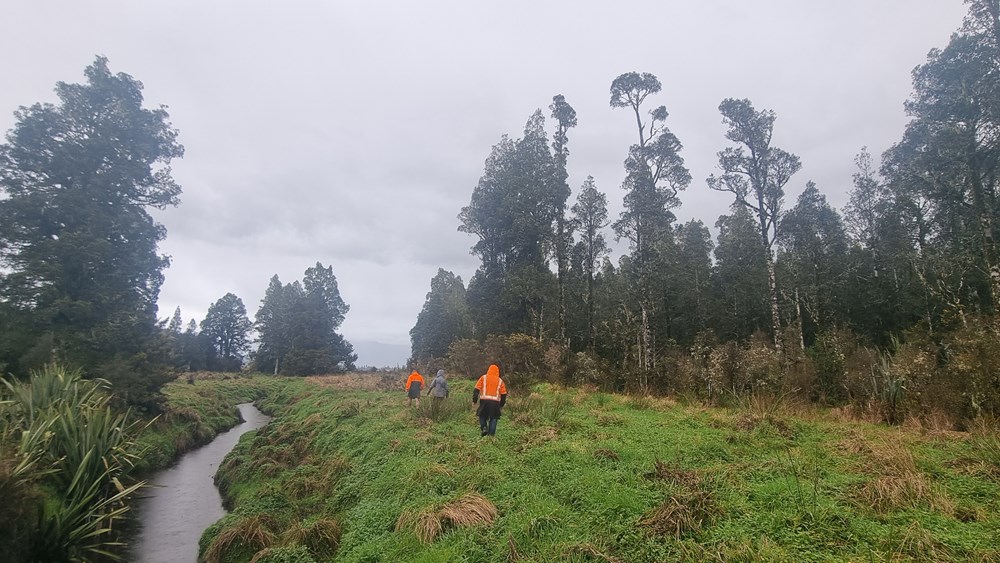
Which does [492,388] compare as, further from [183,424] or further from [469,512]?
[183,424]

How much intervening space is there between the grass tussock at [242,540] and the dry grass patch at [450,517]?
3380mm

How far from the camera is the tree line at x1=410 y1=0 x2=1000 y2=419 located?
13.6 meters

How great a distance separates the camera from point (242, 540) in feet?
26.9

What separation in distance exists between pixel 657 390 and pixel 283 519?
13.0m

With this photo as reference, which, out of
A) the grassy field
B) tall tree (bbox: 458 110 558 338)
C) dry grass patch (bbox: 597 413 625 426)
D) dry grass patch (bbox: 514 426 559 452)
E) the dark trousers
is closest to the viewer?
the grassy field

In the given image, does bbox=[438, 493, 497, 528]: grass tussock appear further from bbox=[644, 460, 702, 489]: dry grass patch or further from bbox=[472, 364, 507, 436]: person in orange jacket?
bbox=[472, 364, 507, 436]: person in orange jacket

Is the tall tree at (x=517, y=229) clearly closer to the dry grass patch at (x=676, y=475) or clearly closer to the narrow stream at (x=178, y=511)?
the narrow stream at (x=178, y=511)

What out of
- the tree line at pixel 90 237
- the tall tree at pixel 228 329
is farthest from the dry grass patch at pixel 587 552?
the tall tree at pixel 228 329

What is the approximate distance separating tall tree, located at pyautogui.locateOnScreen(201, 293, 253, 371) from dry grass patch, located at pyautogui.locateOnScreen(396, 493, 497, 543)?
66.5m

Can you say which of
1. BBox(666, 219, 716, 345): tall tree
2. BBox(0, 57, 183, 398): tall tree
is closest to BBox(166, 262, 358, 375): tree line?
BBox(0, 57, 183, 398): tall tree

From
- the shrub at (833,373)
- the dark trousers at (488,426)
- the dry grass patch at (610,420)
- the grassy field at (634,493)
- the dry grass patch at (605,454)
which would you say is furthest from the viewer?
the shrub at (833,373)

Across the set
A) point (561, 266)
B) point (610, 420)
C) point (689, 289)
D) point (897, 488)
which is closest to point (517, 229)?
point (561, 266)

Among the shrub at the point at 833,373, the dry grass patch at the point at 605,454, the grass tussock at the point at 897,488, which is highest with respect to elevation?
the shrub at the point at 833,373

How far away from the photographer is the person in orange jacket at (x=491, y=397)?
1004cm
